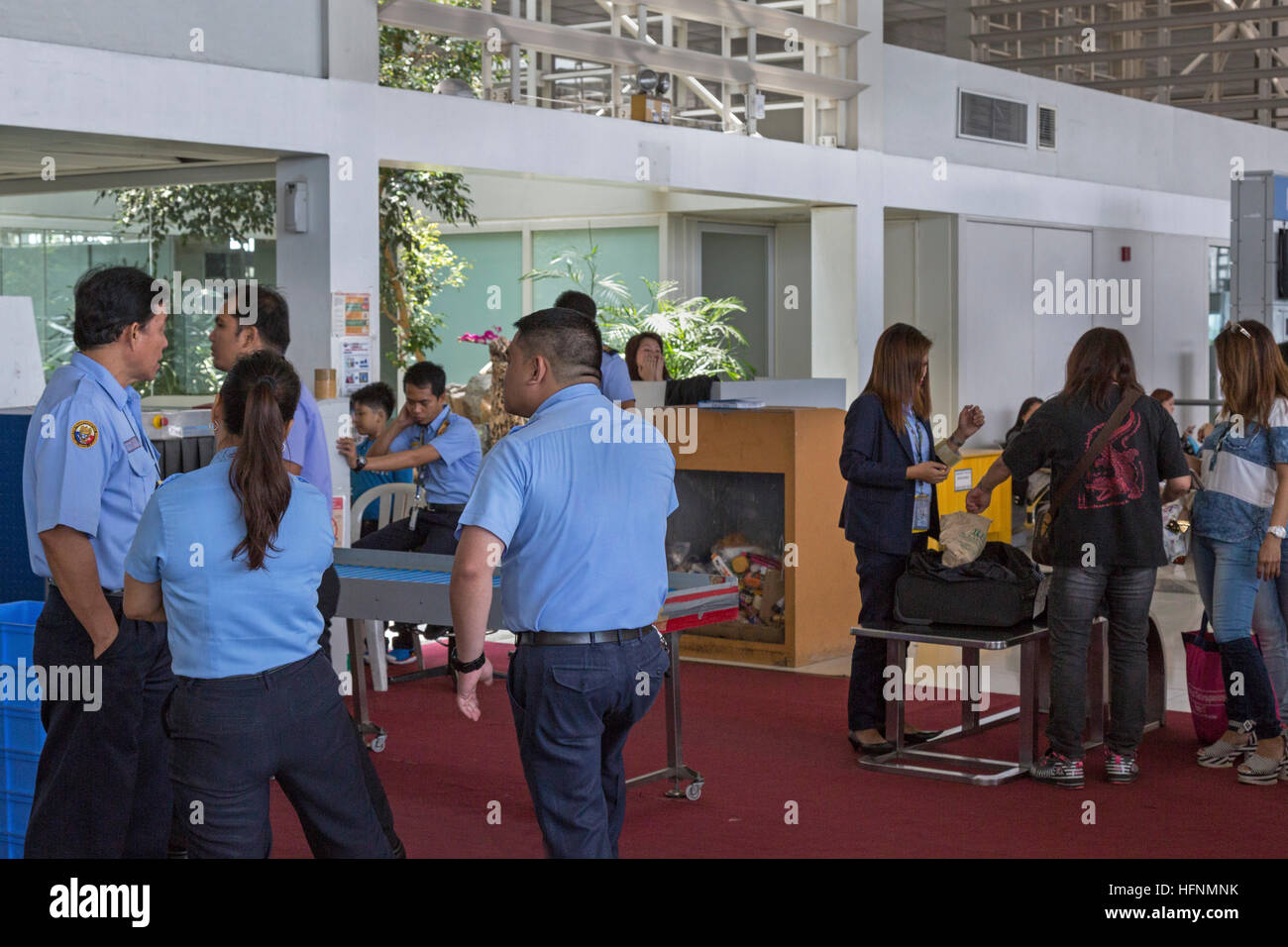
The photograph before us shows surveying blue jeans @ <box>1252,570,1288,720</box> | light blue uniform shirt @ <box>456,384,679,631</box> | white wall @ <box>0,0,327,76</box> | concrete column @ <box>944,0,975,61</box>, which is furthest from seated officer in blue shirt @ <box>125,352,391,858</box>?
concrete column @ <box>944,0,975,61</box>

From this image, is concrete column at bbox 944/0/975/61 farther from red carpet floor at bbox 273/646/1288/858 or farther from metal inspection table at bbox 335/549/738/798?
metal inspection table at bbox 335/549/738/798

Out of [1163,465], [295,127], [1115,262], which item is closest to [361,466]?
[295,127]

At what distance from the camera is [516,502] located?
3.23 meters

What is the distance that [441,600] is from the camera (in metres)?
4.84

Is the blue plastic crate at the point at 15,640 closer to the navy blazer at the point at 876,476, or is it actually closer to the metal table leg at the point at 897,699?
the navy blazer at the point at 876,476

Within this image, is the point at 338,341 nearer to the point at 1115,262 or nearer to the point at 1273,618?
the point at 1273,618

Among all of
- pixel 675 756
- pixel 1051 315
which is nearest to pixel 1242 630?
pixel 675 756

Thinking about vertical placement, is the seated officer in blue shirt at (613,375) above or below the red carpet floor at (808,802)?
above

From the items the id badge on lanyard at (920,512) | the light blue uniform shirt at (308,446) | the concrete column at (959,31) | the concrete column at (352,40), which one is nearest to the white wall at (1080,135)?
the concrete column at (959,31)

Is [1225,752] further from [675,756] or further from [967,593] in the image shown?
[675,756]

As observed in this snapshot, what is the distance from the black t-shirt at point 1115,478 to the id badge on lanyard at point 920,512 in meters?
0.61

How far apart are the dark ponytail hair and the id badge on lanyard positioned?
121 inches

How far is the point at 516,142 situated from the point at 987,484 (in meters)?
4.06

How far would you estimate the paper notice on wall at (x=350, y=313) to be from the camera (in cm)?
762
